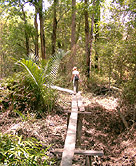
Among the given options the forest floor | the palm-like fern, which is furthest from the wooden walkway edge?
the palm-like fern

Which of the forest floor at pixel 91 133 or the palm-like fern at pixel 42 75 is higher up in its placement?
the palm-like fern at pixel 42 75

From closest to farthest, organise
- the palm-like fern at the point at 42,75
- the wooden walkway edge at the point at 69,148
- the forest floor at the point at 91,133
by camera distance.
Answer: the wooden walkway edge at the point at 69,148
the forest floor at the point at 91,133
the palm-like fern at the point at 42,75

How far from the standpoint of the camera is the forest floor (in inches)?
152

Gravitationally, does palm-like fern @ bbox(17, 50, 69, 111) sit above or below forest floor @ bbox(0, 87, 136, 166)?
above

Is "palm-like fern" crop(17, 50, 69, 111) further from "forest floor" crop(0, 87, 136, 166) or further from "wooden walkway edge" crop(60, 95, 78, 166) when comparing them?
"wooden walkway edge" crop(60, 95, 78, 166)

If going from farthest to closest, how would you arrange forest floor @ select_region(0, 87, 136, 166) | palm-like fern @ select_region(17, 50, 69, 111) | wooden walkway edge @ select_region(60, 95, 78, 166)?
palm-like fern @ select_region(17, 50, 69, 111) → forest floor @ select_region(0, 87, 136, 166) → wooden walkway edge @ select_region(60, 95, 78, 166)

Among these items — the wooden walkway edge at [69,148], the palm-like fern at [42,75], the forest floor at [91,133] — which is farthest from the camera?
the palm-like fern at [42,75]

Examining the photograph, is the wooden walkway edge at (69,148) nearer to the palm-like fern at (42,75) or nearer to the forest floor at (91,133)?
the forest floor at (91,133)

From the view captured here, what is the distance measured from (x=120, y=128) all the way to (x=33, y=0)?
13204 mm

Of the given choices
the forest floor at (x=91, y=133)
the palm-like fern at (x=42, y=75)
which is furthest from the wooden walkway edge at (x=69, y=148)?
the palm-like fern at (x=42, y=75)

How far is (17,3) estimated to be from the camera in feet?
48.6

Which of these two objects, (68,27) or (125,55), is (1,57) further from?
(125,55)

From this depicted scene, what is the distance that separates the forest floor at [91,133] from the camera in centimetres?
387

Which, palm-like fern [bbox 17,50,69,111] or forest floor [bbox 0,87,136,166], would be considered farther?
palm-like fern [bbox 17,50,69,111]
